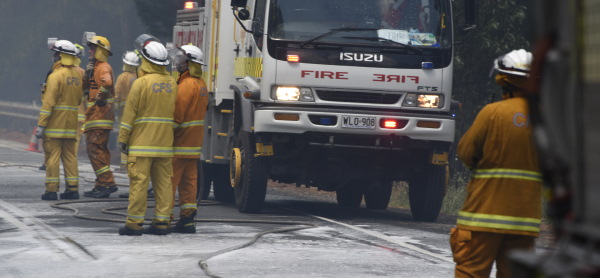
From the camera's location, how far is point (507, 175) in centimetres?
578

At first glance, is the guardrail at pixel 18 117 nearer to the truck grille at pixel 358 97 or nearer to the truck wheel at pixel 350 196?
the truck wheel at pixel 350 196

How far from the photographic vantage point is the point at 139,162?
1038 centimetres

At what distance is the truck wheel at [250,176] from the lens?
495 inches

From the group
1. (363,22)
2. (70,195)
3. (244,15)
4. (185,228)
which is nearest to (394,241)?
(185,228)

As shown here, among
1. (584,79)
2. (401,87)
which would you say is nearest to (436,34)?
(401,87)

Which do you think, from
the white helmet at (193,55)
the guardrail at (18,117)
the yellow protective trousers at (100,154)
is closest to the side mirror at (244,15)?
the white helmet at (193,55)

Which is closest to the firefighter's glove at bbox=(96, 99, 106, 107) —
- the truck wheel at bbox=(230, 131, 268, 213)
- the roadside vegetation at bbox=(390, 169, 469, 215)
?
the truck wheel at bbox=(230, 131, 268, 213)

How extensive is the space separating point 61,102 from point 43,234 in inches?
160

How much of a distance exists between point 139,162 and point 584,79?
813 cm

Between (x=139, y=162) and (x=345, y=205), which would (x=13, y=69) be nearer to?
(x=345, y=205)

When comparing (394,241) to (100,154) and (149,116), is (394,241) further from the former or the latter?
(100,154)

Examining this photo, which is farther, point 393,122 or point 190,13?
point 190,13

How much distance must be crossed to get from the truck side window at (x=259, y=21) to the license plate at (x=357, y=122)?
1.28 metres

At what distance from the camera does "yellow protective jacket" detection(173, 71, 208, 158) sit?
10.7 meters
